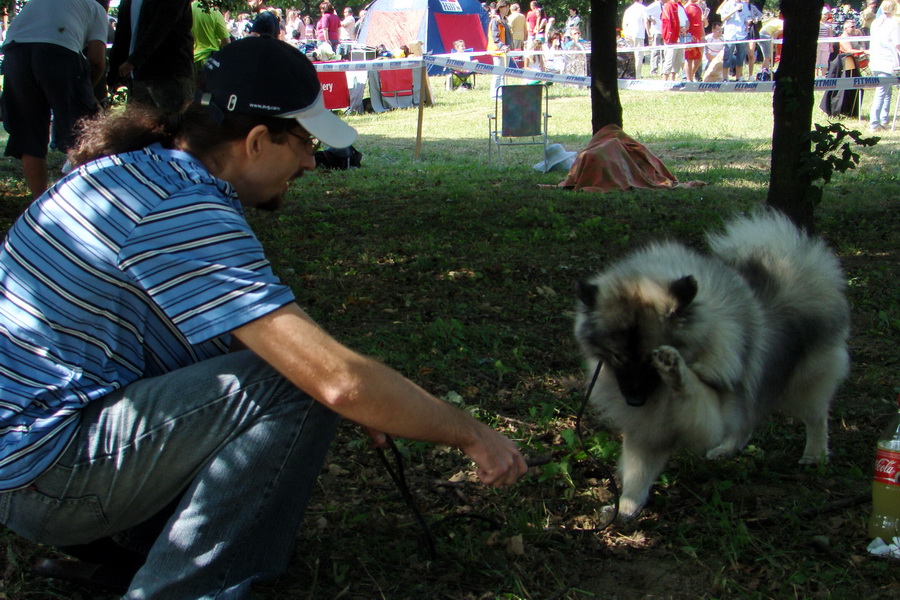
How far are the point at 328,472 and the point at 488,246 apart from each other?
339 centimetres

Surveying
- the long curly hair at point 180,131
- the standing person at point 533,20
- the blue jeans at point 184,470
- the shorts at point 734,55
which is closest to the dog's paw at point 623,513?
the blue jeans at point 184,470

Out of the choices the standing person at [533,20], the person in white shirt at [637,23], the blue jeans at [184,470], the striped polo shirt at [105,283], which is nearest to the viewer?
the striped polo shirt at [105,283]

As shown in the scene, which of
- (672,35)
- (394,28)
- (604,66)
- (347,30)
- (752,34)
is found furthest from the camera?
(347,30)

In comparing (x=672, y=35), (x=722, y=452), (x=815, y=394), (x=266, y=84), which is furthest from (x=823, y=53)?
(x=266, y=84)

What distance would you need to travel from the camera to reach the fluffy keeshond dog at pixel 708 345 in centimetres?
267

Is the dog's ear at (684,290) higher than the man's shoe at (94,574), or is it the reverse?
the dog's ear at (684,290)

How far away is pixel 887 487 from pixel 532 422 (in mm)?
1398

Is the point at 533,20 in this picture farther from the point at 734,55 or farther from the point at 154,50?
the point at 154,50

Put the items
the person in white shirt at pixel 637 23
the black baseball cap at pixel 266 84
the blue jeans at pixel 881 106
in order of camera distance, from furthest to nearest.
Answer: the person in white shirt at pixel 637 23 < the blue jeans at pixel 881 106 < the black baseball cap at pixel 266 84

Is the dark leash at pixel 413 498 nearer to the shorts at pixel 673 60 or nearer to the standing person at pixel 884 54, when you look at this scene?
the standing person at pixel 884 54

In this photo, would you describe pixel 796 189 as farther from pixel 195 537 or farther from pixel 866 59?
pixel 866 59

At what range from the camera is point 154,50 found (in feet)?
20.4

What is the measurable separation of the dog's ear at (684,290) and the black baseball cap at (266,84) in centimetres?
115

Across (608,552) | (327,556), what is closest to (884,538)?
(608,552)
